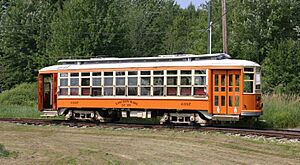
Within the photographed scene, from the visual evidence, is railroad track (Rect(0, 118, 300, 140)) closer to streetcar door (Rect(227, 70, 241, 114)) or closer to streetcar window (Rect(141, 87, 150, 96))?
streetcar door (Rect(227, 70, 241, 114))

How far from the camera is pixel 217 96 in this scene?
21891 mm

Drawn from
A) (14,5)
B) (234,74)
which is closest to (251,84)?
(234,74)

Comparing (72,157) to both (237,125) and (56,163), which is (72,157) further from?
(237,125)

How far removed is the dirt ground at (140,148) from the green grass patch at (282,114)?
4605 millimetres

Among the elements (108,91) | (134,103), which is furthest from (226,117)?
(108,91)

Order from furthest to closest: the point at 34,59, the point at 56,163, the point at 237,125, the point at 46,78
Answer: the point at 34,59
the point at 46,78
the point at 237,125
the point at 56,163

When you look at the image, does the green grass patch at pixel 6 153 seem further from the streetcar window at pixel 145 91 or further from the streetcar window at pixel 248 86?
the streetcar window at pixel 248 86

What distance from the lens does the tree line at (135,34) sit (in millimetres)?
36781

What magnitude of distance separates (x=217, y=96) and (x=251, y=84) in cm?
136

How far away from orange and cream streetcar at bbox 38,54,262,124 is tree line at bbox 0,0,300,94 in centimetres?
1268

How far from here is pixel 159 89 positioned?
23.2 m

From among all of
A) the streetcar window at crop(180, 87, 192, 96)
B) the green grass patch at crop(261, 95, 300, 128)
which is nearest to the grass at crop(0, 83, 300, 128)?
the green grass patch at crop(261, 95, 300, 128)

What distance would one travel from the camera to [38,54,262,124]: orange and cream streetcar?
21656mm

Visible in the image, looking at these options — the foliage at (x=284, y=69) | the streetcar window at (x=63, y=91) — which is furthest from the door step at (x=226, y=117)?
the foliage at (x=284, y=69)
